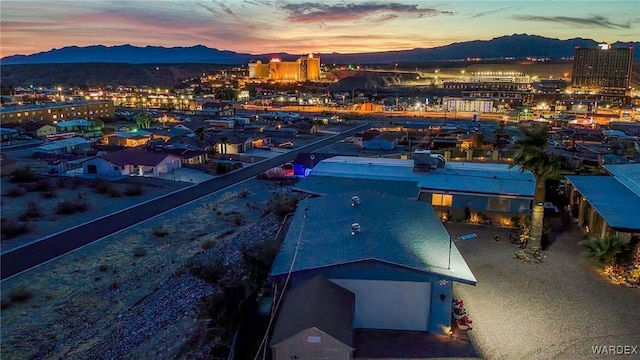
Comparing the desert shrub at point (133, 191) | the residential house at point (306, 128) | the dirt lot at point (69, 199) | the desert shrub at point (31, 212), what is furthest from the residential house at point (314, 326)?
the residential house at point (306, 128)

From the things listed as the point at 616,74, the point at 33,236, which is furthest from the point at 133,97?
the point at 616,74

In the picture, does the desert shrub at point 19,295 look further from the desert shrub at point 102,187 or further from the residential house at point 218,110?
the residential house at point 218,110

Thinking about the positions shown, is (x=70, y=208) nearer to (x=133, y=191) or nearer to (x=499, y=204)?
(x=133, y=191)

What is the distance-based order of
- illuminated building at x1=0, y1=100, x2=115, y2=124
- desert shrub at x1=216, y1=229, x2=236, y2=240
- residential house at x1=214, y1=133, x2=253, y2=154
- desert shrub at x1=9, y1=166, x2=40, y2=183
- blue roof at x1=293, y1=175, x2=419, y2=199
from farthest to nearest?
illuminated building at x1=0, y1=100, x2=115, y2=124
residential house at x1=214, y1=133, x2=253, y2=154
desert shrub at x1=9, y1=166, x2=40, y2=183
blue roof at x1=293, y1=175, x2=419, y2=199
desert shrub at x1=216, y1=229, x2=236, y2=240

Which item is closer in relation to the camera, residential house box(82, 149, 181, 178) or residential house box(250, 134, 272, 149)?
residential house box(82, 149, 181, 178)

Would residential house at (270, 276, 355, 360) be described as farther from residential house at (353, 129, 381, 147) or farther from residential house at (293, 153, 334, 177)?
residential house at (353, 129, 381, 147)

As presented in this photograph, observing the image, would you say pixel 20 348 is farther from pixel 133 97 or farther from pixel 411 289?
pixel 133 97

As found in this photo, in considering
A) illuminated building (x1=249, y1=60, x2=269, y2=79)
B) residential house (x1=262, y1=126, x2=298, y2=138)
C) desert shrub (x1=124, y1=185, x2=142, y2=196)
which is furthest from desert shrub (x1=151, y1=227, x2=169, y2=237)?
illuminated building (x1=249, y1=60, x2=269, y2=79)
